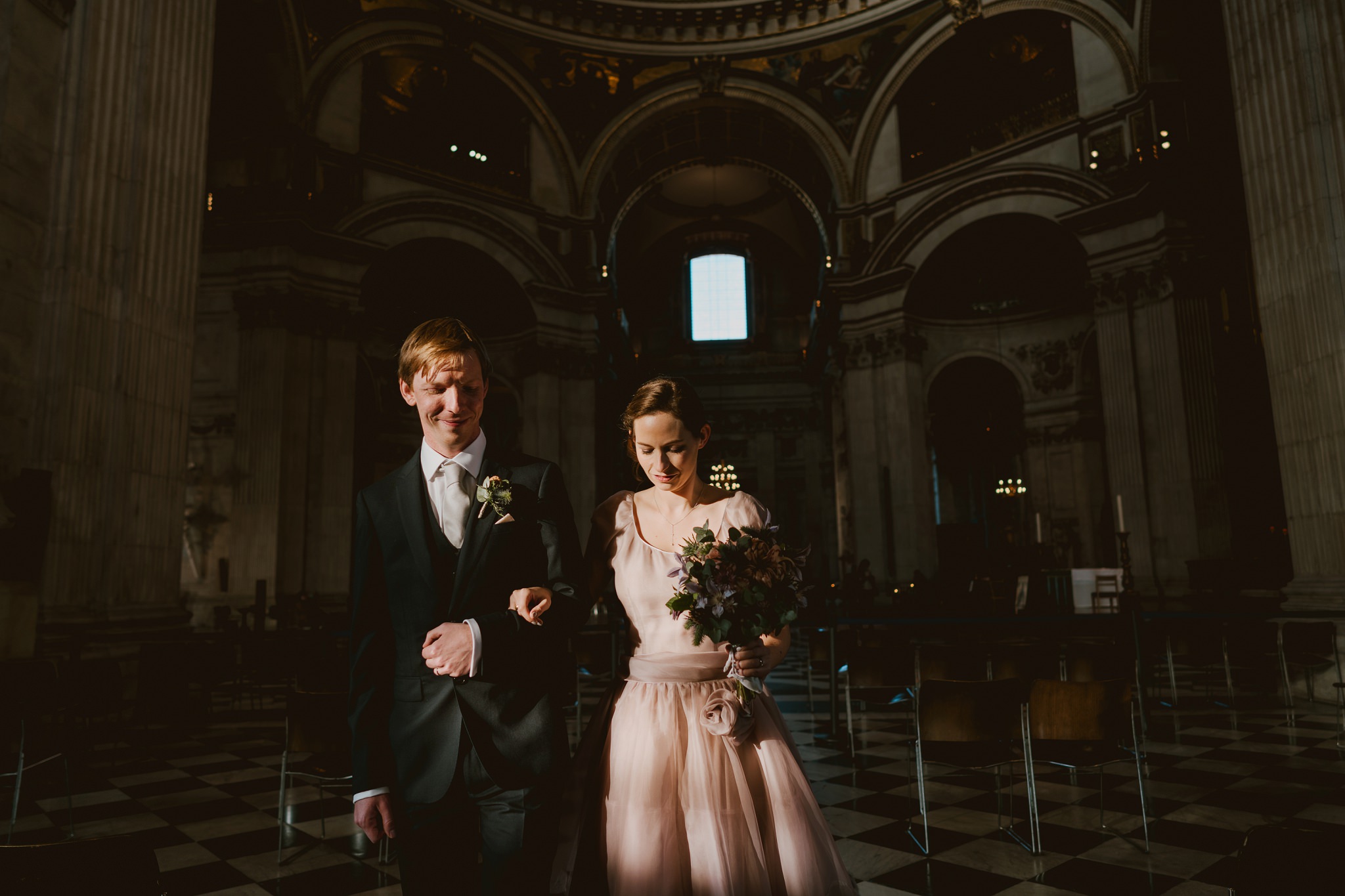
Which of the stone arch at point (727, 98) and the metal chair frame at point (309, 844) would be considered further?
the stone arch at point (727, 98)

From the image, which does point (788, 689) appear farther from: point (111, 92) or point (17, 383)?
point (111, 92)

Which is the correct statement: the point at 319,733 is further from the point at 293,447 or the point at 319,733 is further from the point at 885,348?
the point at 885,348

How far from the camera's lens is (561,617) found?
6.19ft

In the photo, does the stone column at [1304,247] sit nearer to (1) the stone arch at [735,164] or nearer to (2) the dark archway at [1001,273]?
(2) the dark archway at [1001,273]

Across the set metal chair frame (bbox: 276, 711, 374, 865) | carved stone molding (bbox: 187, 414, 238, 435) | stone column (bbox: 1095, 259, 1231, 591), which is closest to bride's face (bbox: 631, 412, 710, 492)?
metal chair frame (bbox: 276, 711, 374, 865)

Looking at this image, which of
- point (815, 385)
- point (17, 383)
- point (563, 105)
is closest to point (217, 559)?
point (17, 383)

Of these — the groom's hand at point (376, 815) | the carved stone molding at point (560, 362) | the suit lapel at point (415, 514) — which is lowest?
the groom's hand at point (376, 815)

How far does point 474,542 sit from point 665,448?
649mm

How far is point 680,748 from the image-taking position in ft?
7.11

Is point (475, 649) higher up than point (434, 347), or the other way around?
point (434, 347)

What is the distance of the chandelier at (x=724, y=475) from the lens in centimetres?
3067

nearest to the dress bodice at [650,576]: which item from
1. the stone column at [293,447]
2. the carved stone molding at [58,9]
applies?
the carved stone molding at [58,9]

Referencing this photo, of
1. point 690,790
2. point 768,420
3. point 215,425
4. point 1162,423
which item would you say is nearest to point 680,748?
point 690,790

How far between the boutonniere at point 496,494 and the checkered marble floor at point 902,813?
2258 mm
